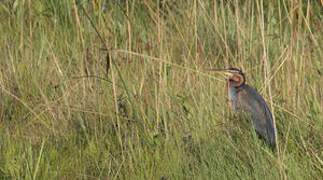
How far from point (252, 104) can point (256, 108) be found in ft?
0.18

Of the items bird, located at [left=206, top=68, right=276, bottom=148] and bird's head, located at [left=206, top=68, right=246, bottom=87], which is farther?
bird's head, located at [left=206, top=68, right=246, bottom=87]

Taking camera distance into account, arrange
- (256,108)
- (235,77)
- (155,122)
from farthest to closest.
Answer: (235,77) < (256,108) < (155,122)

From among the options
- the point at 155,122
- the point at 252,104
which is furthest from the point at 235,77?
the point at 155,122

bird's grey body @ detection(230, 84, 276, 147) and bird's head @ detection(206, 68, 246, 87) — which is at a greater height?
bird's head @ detection(206, 68, 246, 87)

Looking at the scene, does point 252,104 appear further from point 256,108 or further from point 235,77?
point 235,77

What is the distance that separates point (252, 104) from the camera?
9.91 ft

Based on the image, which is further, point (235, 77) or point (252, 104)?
point (235, 77)

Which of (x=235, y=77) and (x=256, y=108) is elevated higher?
(x=235, y=77)

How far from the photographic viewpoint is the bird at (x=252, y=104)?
9.11ft

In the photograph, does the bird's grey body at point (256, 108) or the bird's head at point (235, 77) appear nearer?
the bird's grey body at point (256, 108)

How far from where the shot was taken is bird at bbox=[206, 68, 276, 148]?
2.78 metres

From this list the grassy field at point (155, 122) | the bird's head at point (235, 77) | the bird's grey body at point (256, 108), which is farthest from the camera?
the bird's head at point (235, 77)

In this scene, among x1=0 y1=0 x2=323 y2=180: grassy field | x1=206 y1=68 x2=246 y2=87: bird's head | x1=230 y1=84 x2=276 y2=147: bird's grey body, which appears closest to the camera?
x1=0 y1=0 x2=323 y2=180: grassy field

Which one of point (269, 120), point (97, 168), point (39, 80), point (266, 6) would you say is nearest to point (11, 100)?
point (39, 80)
